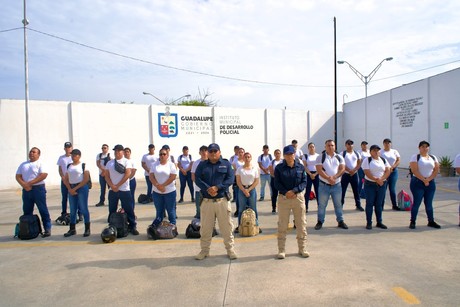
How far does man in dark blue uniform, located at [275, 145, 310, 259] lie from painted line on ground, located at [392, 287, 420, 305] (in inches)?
57.1

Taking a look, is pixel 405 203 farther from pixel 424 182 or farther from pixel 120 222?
pixel 120 222

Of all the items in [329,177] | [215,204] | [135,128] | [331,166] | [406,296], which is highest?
[135,128]

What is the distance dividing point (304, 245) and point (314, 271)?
0.63m

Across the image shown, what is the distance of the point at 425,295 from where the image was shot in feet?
12.6

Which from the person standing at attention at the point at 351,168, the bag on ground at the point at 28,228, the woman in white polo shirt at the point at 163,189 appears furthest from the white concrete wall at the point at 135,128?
Result: the person standing at attention at the point at 351,168

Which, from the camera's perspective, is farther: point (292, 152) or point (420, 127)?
point (420, 127)

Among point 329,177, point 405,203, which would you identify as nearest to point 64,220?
point 329,177

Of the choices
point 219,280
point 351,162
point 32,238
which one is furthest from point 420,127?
point 32,238

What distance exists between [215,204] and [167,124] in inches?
546

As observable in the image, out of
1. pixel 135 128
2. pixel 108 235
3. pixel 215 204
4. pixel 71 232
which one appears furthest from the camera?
pixel 135 128

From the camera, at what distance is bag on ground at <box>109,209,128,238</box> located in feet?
21.6

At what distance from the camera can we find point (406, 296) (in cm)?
384

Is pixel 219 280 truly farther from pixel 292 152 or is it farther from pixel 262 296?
pixel 292 152

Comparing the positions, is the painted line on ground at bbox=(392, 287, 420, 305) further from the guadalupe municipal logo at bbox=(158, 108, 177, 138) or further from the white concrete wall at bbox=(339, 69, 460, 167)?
the guadalupe municipal logo at bbox=(158, 108, 177, 138)
